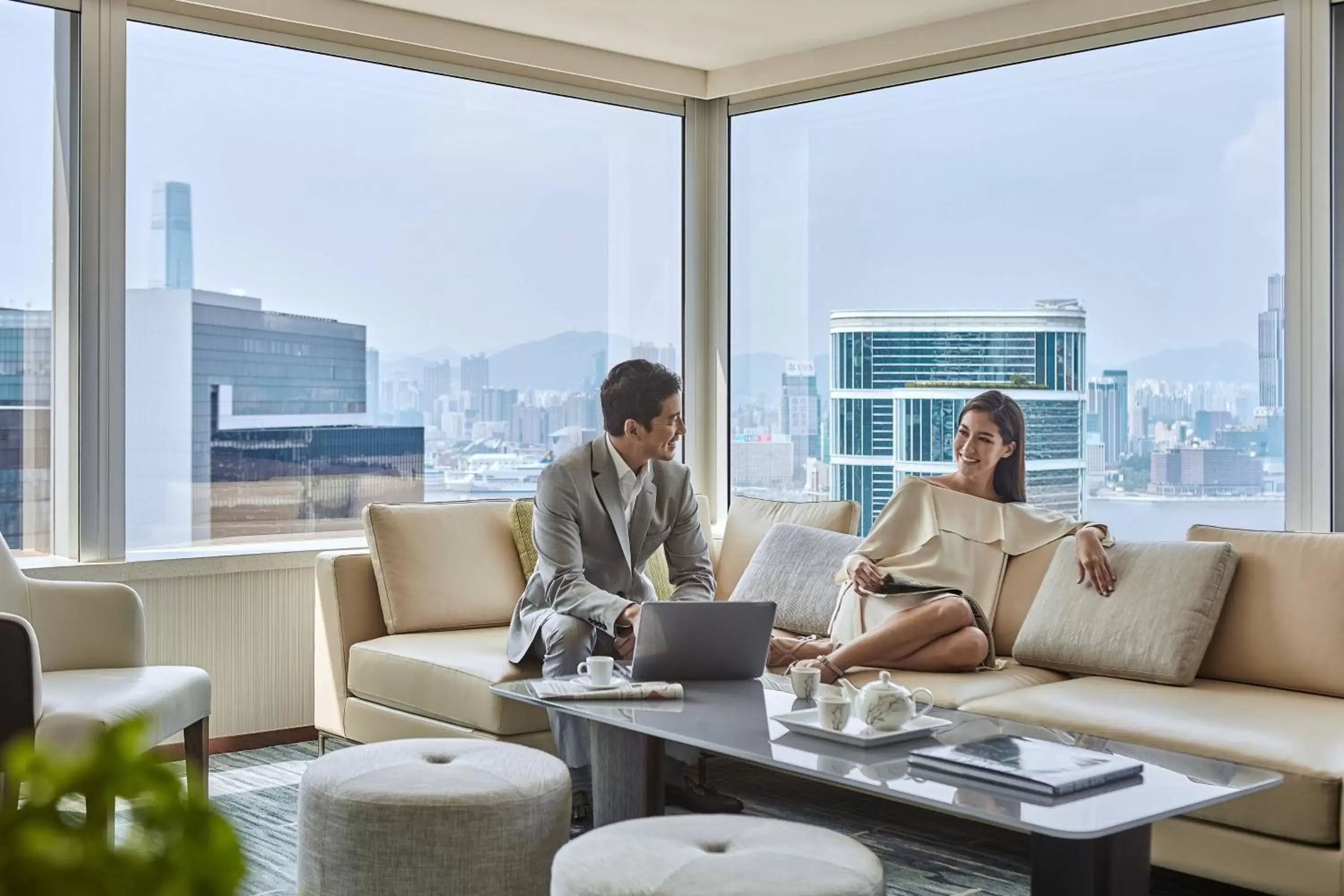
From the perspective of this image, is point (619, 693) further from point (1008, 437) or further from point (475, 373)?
point (475, 373)

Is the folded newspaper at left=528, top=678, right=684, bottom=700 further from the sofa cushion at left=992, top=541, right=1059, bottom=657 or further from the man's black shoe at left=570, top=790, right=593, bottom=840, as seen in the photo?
the sofa cushion at left=992, top=541, right=1059, bottom=657

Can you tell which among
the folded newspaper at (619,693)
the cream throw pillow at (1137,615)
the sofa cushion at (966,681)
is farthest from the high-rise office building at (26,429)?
the cream throw pillow at (1137,615)

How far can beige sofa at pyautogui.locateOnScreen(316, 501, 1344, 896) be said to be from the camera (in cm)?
285

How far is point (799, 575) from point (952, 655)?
735 mm

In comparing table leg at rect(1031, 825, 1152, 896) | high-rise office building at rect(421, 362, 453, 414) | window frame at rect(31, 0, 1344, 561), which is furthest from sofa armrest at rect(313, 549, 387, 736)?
table leg at rect(1031, 825, 1152, 896)

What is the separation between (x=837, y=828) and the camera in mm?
3680

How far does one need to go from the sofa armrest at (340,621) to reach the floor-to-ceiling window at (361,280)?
0.56 metres

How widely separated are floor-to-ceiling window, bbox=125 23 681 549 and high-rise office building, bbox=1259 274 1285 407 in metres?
2.43

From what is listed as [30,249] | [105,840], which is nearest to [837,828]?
[30,249]

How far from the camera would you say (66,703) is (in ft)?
10.3

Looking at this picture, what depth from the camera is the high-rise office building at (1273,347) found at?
13.5ft

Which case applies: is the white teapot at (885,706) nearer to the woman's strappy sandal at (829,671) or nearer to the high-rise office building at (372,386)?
the woman's strappy sandal at (829,671)

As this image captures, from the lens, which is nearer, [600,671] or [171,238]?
[600,671]

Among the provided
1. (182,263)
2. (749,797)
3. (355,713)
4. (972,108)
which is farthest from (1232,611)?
(182,263)
